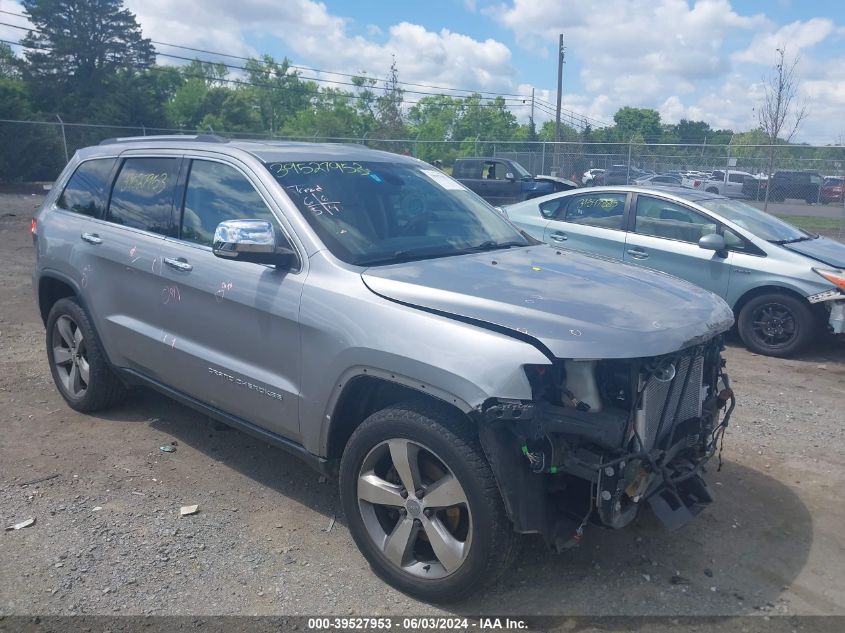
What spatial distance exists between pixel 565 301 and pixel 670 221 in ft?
17.9

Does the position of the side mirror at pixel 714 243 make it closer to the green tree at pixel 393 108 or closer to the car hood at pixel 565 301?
the car hood at pixel 565 301

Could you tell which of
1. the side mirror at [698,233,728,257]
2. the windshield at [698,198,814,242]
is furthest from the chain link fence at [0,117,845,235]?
the side mirror at [698,233,728,257]

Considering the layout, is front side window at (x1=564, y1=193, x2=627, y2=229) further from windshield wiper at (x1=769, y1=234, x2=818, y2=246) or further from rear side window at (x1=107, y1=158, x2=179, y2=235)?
rear side window at (x1=107, y1=158, x2=179, y2=235)

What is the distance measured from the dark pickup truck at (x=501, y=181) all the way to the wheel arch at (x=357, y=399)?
1576cm

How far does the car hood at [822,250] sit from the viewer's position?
7336mm

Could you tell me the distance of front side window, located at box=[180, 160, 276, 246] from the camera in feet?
13.2

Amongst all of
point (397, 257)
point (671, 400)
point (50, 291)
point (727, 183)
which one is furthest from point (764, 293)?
point (727, 183)

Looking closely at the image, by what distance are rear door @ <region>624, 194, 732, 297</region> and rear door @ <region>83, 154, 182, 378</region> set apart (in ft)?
15.8

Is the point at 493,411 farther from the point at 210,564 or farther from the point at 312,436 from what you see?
the point at 210,564

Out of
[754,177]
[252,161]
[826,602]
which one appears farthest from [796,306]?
[754,177]

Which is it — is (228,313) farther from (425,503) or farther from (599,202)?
(599,202)

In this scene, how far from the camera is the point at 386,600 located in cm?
331

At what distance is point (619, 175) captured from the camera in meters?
23.1

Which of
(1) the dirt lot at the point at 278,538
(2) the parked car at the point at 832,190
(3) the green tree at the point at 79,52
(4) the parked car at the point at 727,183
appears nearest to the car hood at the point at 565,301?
(1) the dirt lot at the point at 278,538
